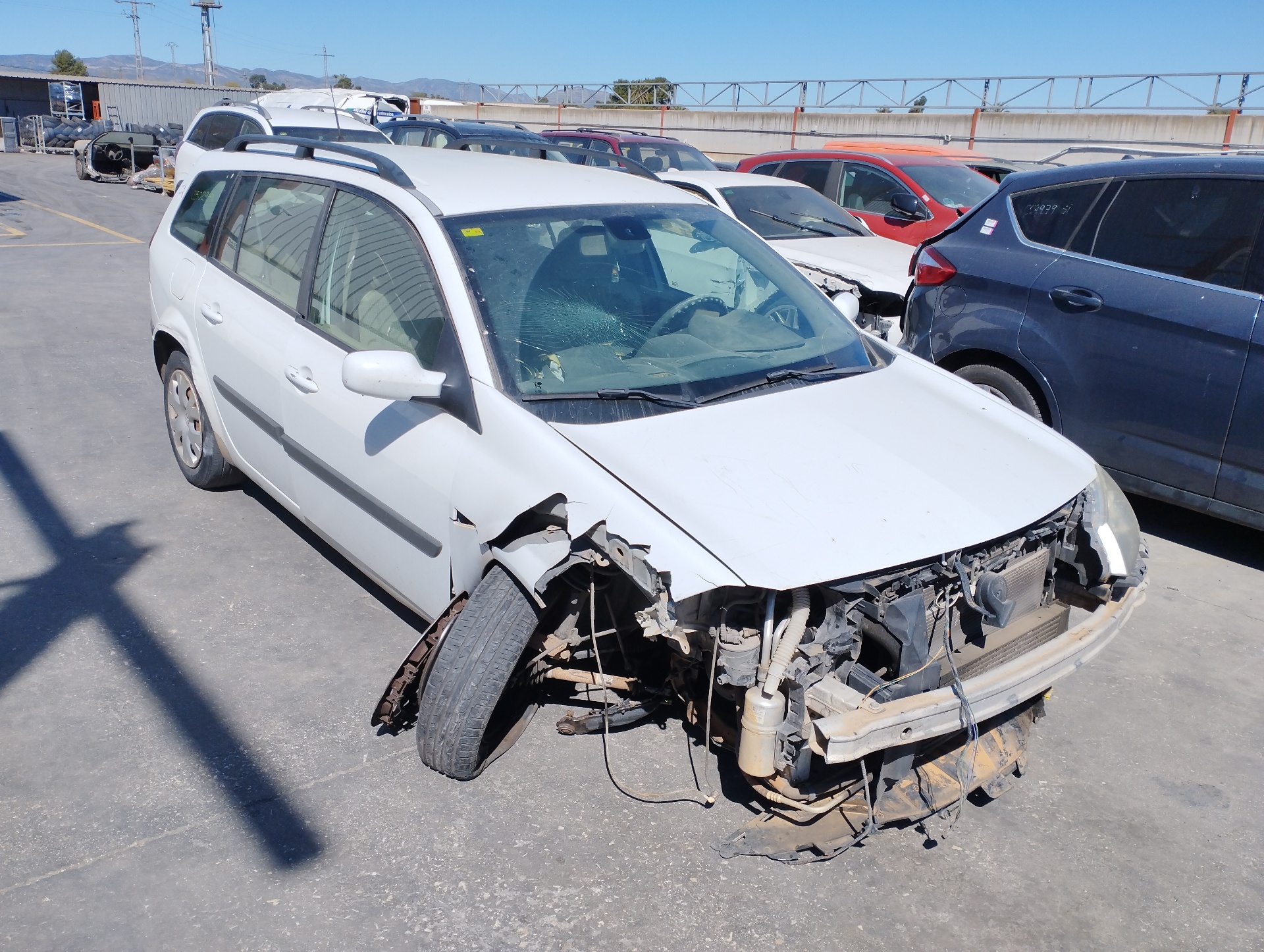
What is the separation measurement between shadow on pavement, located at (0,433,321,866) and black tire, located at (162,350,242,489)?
→ 0.49 m

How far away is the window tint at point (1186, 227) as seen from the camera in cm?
480

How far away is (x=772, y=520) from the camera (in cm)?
268

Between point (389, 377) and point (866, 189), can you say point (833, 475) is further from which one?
point (866, 189)

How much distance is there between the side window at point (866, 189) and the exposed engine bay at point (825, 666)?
7571mm

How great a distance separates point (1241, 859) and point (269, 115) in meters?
12.3

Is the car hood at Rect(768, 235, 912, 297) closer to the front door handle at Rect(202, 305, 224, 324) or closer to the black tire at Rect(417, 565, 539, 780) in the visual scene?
the front door handle at Rect(202, 305, 224, 324)

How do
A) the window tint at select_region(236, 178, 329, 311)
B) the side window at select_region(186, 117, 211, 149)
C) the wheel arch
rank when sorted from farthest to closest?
the side window at select_region(186, 117, 211, 149)
the wheel arch
the window tint at select_region(236, 178, 329, 311)

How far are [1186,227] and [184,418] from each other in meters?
5.07

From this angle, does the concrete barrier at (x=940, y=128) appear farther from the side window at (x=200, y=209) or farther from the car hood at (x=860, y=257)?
the side window at (x=200, y=209)

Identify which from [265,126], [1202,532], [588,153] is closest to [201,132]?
[265,126]

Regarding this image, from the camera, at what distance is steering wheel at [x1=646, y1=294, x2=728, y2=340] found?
3592 millimetres

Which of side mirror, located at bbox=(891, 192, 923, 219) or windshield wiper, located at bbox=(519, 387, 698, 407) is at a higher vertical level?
side mirror, located at bbox=(891, 192, 923, 219)

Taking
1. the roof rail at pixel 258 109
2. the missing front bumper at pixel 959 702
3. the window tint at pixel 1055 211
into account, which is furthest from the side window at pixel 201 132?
the missing front bumper at pixel 959 702

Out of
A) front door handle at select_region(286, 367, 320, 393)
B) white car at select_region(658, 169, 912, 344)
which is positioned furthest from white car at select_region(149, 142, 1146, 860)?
white car at select_region(658, 169, 912, 344)
